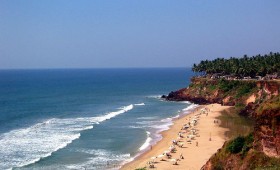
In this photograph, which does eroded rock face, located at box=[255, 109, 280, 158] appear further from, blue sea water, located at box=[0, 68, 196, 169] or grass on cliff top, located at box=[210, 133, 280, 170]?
blue sea water, located at box=[0, 68, 196, 169]

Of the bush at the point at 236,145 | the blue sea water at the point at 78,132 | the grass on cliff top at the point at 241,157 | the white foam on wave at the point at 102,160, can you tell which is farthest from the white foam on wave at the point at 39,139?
the bush at the point at 236,145

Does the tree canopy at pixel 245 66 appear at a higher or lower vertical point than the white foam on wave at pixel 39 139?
higher

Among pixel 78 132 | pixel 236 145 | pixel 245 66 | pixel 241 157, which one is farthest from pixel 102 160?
pixel 245 66

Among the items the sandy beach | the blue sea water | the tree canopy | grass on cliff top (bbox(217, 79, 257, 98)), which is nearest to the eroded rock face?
the sandy beach

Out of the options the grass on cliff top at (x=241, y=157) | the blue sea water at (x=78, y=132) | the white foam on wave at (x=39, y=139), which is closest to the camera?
the grass on cliff top at (x=241, y=157)

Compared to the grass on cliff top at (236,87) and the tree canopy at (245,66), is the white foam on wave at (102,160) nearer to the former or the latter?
the grass on cliff top at (236,87)

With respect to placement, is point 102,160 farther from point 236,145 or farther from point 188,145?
point 236,145

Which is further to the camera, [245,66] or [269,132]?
[245,66]
